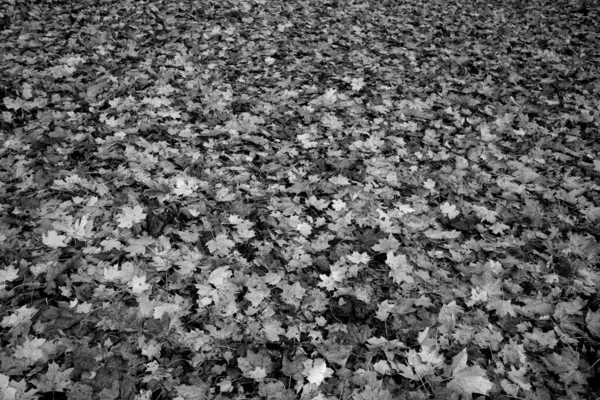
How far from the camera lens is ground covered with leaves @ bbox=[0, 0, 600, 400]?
2.05 meters

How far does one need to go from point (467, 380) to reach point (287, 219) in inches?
60.5

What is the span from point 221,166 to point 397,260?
5.42 ft

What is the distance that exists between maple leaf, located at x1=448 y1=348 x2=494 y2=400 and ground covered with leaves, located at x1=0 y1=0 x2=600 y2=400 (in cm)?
1

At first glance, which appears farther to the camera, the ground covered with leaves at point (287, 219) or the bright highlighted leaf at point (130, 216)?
the bright highlighted leaf at point (130, 216)

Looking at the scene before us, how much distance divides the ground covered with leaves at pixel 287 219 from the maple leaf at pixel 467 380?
0.03ft

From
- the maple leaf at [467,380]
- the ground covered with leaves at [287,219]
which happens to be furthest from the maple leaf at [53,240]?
the maple leaf at [467,380]

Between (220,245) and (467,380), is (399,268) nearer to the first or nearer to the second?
(467,380)

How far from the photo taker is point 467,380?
200cm

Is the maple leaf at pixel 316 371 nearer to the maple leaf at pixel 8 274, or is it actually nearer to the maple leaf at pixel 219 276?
the maple leaf at pixel 219 276

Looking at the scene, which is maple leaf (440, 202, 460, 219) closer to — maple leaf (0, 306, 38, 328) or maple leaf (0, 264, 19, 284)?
maple leaf (0, 306, 38, 328)

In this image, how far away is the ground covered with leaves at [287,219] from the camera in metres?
2.05

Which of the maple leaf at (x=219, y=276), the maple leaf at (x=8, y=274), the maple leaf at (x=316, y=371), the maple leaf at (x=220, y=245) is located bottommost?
the maple leaf at (x=8, y=274)

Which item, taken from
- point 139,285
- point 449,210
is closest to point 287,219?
point 139,285

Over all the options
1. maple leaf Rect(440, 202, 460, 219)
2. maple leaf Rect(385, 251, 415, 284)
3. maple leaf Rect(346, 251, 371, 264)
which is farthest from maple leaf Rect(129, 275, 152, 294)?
maple leaf Rect(440, 202, 460, 219)
